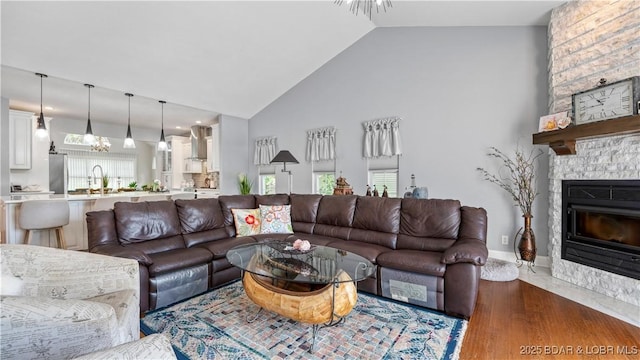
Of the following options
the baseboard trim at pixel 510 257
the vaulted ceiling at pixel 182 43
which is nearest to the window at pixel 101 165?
the vaulted ceiling at pixel 182 43

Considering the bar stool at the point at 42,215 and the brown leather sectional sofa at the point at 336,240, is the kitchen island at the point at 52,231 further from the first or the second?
the brown leather sectional sofa at the point at 336,240

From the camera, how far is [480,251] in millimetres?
2389

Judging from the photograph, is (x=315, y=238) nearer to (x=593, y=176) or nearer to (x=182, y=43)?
(x=593, y=176)

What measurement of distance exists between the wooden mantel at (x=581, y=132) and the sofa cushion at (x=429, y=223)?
4.41ft

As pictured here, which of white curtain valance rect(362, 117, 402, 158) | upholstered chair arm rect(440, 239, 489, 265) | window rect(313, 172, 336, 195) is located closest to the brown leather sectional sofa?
upholstered chair arm rect(440, 239, 489, 265)

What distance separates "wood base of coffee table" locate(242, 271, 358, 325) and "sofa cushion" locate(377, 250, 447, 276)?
0.73m

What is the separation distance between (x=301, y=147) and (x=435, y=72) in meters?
2.91

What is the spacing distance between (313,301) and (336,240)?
1534 mm

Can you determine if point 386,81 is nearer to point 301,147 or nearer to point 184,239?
point 301,147

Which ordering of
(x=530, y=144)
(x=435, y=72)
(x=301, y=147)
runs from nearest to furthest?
1. (x=530, y=144)
2. (x=435, y=72)
3. (x=301, y=147)

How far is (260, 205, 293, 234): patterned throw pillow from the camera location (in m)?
3.77

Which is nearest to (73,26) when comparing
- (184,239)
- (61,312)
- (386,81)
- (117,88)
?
(117,88)

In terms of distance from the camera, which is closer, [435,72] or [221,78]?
[435,72]

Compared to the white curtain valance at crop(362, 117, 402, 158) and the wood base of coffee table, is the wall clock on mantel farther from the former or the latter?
the wood base of coffee table
